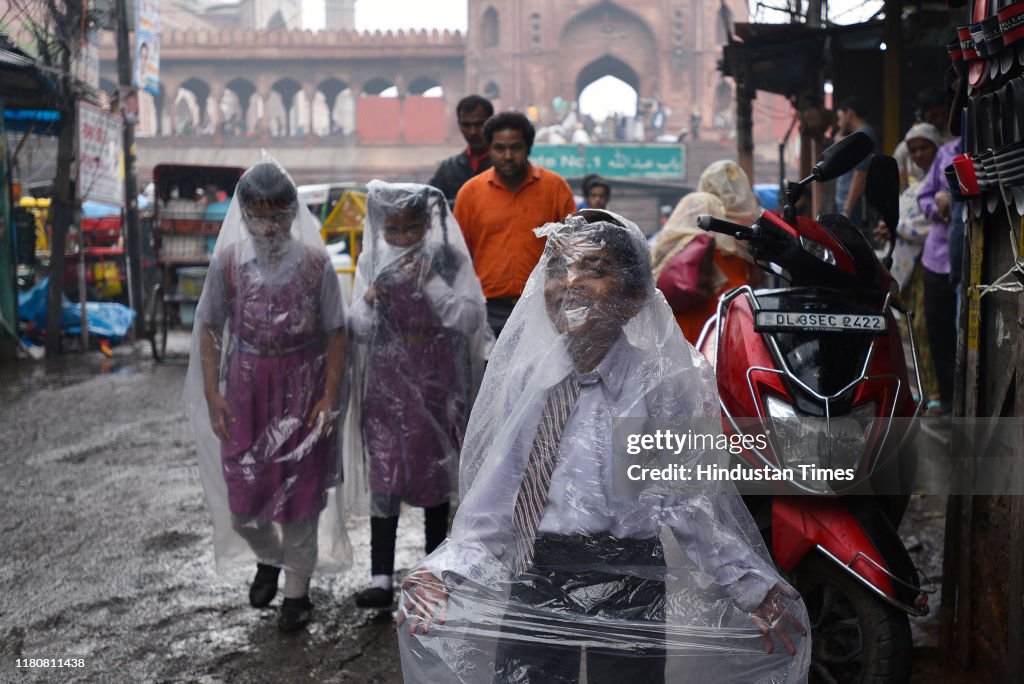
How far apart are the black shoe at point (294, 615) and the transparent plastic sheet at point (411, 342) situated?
0.40 meters

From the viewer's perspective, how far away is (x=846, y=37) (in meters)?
9.59

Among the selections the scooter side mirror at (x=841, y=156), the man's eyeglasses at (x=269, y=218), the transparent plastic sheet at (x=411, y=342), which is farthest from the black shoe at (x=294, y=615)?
the scooter side mirror at (x=841, y=156)

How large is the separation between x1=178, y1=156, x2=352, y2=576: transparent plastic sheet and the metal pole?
35.1 ft

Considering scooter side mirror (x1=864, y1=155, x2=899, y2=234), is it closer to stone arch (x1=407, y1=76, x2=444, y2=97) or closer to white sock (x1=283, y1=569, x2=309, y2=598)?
white sock (x1=283, y1=569, x2=309, y2=598)

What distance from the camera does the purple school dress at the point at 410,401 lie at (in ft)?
12.3

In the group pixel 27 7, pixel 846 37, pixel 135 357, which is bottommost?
pixel 135 357

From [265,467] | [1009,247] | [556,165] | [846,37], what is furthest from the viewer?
[556,165]

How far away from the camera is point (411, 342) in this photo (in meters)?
3.80

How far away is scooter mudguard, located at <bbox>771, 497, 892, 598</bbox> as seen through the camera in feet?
8.14

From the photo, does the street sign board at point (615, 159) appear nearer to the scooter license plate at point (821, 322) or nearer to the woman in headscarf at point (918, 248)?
the woman in headscarf at point (918, 248)

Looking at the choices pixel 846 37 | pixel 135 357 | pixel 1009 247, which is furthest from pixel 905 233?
pixel 135 357

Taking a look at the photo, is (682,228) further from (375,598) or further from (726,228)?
(375,598)

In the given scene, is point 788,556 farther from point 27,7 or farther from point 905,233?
point 27,7

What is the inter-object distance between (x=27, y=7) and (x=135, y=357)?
150 inches
